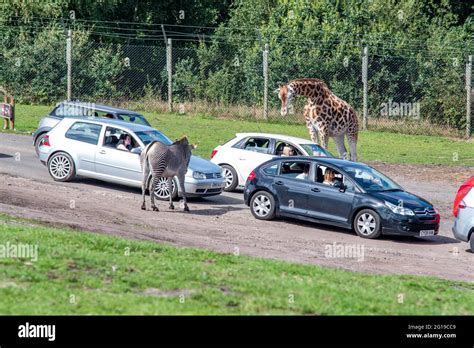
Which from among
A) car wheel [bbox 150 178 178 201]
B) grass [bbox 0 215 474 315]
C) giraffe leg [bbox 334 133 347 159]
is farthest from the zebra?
giraffe leg [bbox 334 133 347 159]

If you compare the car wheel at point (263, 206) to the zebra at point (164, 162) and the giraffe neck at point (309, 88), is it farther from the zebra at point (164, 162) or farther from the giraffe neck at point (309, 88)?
the giraffe neck at point (309, 88)

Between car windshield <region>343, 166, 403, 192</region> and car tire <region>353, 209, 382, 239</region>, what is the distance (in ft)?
1.83

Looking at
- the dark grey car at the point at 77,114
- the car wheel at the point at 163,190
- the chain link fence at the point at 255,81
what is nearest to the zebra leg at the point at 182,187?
the car wheel at the point at 163,190

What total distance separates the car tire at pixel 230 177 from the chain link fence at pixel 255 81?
50.5 ft

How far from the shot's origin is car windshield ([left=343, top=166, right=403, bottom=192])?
848 inches

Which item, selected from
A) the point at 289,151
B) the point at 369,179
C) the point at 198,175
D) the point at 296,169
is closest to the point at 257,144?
the point at 289,151

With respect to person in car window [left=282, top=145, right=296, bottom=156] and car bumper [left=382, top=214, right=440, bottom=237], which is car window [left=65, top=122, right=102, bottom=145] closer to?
person in car window [left=282, top=145, right=296, bottom=156]

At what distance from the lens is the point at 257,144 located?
83.6 feet

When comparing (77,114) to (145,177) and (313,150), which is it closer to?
(145,177)

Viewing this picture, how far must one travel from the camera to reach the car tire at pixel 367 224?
2095 cm

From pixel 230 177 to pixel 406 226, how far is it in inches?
241

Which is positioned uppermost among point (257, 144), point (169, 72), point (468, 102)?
point (169, 72)

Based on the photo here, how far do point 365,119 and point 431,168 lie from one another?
9459mm
